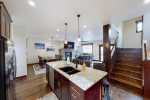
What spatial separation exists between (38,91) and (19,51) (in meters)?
2.44

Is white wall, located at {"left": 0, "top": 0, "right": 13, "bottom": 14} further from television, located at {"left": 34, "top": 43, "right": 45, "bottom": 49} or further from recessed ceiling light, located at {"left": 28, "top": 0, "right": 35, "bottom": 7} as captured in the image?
television, located at {"left": 34, "top": 43, "right": 45, "bottom": 49}

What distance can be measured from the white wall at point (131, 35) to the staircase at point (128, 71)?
4.68 feet

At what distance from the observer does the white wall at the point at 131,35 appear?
5.97 m

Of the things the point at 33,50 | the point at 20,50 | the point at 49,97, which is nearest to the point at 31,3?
the point at 49,97

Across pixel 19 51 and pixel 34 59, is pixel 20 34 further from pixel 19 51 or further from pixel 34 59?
pixel 34 59

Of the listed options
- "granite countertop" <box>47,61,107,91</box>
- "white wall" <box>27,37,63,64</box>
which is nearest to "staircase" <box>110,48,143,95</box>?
"granite countertop" <box>47,61,107,91</box>

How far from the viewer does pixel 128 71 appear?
3857mm

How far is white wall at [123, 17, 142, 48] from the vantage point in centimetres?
597

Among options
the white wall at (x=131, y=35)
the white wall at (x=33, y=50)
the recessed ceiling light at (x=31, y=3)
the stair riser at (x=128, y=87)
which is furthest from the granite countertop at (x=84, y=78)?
the white wall at (x=33, y=50)

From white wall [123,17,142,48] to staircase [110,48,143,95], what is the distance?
143 cm

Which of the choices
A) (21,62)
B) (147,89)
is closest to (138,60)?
(147,89)

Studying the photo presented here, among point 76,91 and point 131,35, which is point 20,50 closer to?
point 76,91

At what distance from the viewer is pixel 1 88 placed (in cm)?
144

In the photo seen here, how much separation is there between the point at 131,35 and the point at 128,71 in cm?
366
